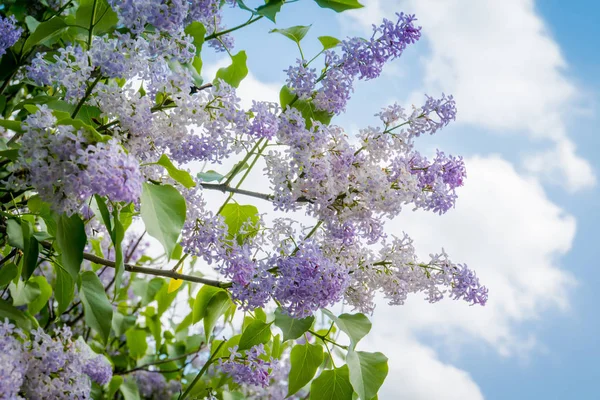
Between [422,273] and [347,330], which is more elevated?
[422,273]

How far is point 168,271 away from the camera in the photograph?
93 centimetres

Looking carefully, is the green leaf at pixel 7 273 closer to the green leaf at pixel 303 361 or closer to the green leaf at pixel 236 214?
the green leaf at pixel 236 214

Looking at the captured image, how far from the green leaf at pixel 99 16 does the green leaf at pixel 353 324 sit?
46 centimetres

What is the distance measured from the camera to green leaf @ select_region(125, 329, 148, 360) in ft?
5.33

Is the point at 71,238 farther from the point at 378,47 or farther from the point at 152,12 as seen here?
the point at 378,47

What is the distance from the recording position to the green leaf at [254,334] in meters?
0.97

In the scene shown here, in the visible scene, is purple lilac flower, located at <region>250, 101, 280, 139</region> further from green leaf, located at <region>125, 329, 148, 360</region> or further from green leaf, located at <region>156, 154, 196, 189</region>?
green leaf, located at <region>125, 329, 148, 360</region>

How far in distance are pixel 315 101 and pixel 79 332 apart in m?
1.22

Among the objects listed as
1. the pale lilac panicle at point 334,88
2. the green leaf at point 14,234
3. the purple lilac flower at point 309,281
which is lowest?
the green leaf at point 14,234

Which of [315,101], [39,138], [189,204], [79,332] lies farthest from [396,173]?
[79,332]

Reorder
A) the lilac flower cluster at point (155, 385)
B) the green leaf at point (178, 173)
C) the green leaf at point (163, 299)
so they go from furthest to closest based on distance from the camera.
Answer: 1. the lilac flower cluster at point (155, 385)
2. the green leaf at point (163, 299)
3. the green leaf at point (178, 173)

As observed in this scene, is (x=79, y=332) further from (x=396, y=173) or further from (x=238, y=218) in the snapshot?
(x=396, y=173)

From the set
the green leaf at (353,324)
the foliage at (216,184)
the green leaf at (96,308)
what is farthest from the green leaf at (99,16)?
the green leaf at (353,324)

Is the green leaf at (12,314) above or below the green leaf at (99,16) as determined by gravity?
below
